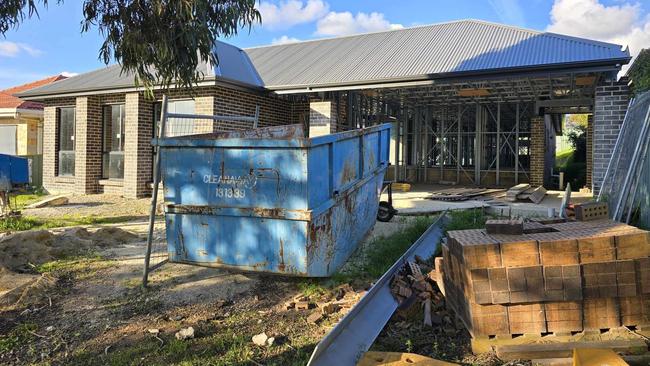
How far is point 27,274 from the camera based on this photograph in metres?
6.11

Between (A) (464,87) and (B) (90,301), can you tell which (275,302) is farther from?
(A) (464,87)

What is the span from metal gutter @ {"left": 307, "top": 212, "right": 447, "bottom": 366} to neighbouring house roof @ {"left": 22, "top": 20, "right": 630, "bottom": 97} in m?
8.03

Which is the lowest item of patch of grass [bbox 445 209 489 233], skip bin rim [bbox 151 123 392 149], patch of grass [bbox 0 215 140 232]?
patch of grass [bbox 0 215 140 232]

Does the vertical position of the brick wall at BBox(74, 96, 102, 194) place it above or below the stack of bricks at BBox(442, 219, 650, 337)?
above

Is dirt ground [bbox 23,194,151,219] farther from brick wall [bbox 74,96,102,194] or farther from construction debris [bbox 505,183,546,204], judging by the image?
construction debris [bbox 505,183,546,204]

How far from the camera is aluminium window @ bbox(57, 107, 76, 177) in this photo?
16.4m

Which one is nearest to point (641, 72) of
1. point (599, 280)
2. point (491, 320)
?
point (599, 280)

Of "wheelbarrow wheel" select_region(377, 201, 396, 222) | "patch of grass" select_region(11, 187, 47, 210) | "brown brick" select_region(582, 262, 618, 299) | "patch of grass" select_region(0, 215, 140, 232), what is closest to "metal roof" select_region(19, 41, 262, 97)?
→ "patch of grass" select_region(11, 187, 47, 210)

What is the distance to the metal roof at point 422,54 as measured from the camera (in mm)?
11406

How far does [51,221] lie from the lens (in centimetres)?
1018

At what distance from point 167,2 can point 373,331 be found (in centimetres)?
380

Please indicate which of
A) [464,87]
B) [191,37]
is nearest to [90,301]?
[191,37]

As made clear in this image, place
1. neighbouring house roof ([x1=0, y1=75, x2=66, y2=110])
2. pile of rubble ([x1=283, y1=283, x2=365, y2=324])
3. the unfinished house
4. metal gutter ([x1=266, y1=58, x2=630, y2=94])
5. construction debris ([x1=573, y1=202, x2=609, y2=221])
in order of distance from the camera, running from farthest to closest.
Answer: neighbouring house roof ([x1=0, y1=75, x2=66, y2=110]) < the unfinished house < metal gutter ([x1=266, y1=58, x2=630, y2=94]) < construction debris ([x1=573, y1=202, x2=609, y2=221]) < pile of rubble ([x1=283, y1=283, x2=365, y2=324])

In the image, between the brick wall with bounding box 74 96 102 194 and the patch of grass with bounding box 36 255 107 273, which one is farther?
the brick wall with bounding box 74 96 102 194
